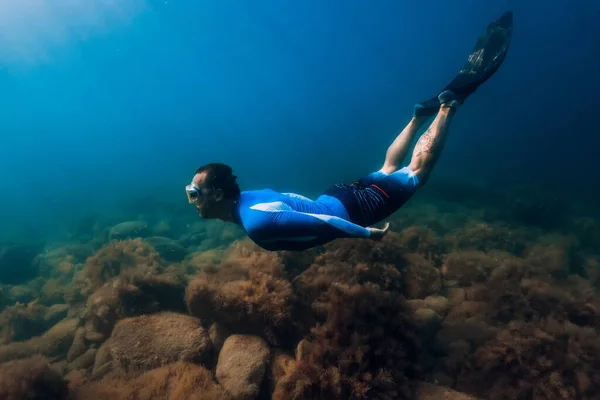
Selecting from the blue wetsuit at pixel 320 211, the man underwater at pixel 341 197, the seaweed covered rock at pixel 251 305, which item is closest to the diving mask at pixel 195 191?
the man underwater at pixel 341 197

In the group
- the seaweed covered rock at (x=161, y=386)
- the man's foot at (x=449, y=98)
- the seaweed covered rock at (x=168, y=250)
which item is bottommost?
the seaweed covered rock at (x=161, y=386)

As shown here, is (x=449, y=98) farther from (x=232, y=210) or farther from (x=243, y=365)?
(x=243, y=365)

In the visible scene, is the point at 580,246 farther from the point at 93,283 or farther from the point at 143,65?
the point at 143,65

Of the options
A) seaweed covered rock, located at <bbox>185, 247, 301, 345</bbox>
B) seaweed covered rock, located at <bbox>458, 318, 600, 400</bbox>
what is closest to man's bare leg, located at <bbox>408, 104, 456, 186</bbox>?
seaweed covered rock, located at <bbox>458, 318, 600, 400</bbox>

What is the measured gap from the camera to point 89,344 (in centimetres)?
675

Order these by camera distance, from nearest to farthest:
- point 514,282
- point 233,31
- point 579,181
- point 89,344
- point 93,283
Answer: point 514,282 → point 89,344 → point 93,283 → point 579,181 → point 233,31

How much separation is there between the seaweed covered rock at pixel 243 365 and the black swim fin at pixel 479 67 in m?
5.59

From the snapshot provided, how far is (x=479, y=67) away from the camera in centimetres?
660

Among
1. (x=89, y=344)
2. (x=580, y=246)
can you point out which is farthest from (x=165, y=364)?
(x=580, y=246)

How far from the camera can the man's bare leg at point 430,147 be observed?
17.9 ft

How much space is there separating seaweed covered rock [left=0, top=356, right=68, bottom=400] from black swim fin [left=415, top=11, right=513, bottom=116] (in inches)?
308

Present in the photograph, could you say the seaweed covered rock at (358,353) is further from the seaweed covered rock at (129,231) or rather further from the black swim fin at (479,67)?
the seaweed covered rock at (129,231)

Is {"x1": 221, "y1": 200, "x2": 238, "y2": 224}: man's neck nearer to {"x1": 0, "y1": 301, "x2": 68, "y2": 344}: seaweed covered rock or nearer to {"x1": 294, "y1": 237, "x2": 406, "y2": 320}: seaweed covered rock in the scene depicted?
{"x1": 294, "y1": 237, "x2": 406, "y2": 320}: seaweed covered rock

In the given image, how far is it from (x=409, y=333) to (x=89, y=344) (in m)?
6.79
